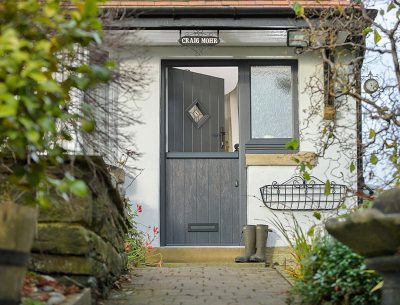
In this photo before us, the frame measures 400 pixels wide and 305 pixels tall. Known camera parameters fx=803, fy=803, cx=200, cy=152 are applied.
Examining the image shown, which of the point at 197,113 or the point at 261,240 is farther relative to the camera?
the point at 197,113

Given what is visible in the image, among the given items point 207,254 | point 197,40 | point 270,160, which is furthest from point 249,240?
point 197,40

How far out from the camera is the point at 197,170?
1174cm

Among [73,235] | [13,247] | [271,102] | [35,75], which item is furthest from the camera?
[271,102]

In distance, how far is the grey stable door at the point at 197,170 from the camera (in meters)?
11.6

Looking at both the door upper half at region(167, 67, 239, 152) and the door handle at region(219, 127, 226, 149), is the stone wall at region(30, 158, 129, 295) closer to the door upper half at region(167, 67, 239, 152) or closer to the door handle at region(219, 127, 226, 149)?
the door upper half at region(167, 67, 239, 152)

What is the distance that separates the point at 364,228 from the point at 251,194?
647cm

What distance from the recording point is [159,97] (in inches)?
456

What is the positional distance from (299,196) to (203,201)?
140cm

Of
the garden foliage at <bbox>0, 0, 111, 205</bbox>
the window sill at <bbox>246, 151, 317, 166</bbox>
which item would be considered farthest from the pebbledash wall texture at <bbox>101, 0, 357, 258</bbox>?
the garden foliage at <bbox>0, 0, 111, 205</bbox>

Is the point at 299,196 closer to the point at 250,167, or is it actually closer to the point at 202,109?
the point at 250,167

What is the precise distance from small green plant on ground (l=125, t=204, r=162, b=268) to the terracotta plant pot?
4968 millimetres

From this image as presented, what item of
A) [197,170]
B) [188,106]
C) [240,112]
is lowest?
[197,170]

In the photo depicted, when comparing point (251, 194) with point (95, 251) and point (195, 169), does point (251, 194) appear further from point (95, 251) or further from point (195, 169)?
point (95, 251)

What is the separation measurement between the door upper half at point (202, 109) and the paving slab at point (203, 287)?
8.84 ft
